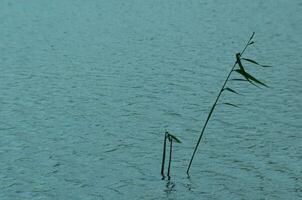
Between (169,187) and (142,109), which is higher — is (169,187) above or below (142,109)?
below

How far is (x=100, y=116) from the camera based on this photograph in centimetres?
408

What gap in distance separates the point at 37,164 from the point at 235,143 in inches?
43.5

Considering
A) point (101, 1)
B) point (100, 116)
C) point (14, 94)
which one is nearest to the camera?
point (100, 116)

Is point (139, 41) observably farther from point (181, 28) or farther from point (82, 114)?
point (82, 114)

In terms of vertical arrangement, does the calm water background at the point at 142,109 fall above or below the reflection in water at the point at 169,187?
above

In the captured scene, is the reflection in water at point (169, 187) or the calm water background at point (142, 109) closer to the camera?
the reflection in water at point (169, 187)

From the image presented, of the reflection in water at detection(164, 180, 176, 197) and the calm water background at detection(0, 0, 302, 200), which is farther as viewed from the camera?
the calm water background at detection(0, 0, 302, 200)

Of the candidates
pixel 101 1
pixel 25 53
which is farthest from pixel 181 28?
pixel 101 1

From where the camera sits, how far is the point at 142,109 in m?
4.21

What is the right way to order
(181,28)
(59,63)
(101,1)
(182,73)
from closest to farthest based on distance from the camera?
1. (182,73)
2. (59,63)
3. (181,28)
4. (101,1)

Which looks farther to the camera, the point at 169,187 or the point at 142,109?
the point at 142,109

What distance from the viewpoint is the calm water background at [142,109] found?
9.86 feet

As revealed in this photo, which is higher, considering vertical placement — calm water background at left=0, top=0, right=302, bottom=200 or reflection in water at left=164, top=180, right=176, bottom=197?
calm water background at left=0, top=0, right=302, bottom=200

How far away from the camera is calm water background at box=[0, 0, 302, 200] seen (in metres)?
3.00
